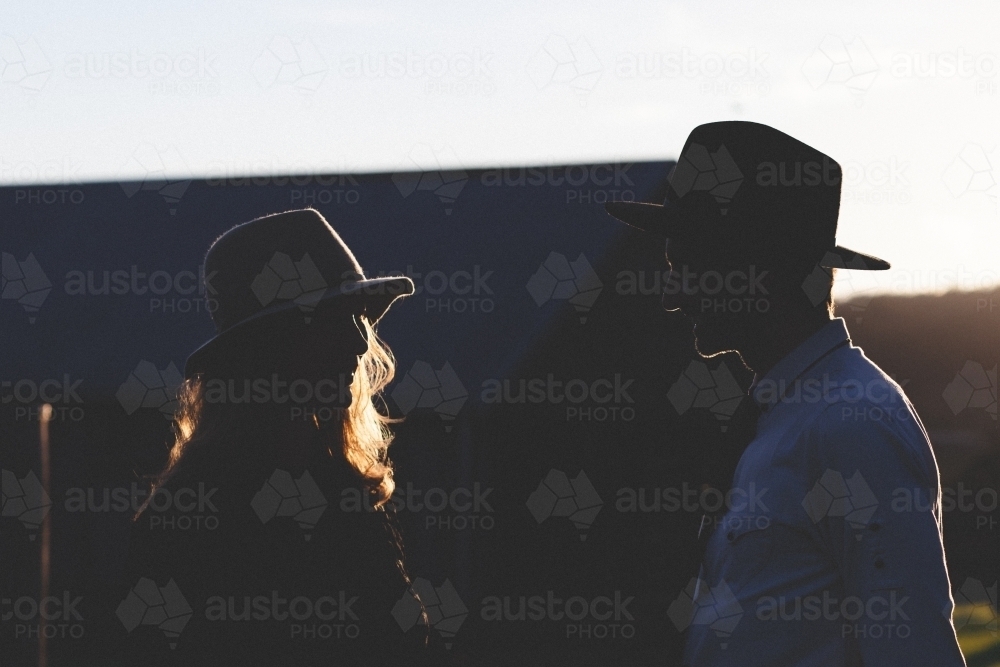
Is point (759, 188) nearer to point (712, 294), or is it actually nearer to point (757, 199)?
point (757, 199)

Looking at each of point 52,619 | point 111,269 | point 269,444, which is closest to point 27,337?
point 111,269

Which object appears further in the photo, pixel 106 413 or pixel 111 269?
pixel 111 269

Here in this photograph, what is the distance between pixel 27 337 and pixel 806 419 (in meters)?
12.7

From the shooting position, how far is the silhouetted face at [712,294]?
8.85 feet

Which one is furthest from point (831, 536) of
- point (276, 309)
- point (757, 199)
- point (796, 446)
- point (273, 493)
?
point (276, 309)

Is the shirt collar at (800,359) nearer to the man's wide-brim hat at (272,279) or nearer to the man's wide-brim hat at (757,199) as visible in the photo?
the man's wide-brim hat at (757,199)

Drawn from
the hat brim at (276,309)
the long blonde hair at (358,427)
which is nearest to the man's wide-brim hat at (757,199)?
the hat brim at (276,309)

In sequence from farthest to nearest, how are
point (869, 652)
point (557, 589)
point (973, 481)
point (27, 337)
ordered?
1. point (973, 481)
2. point (27, 337)
3. point (557, 589)
4. point (869, 652)

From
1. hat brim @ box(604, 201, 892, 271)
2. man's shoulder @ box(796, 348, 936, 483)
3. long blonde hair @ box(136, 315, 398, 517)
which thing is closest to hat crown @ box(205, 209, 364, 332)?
long blonde hair @ box(136, 315, 398, 517)

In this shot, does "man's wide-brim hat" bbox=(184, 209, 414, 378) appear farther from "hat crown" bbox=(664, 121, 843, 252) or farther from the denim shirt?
the denim shirt

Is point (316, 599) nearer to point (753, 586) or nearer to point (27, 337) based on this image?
point (753, 586)

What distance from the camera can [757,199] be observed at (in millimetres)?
2729

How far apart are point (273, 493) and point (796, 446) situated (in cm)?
133

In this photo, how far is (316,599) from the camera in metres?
2.76
